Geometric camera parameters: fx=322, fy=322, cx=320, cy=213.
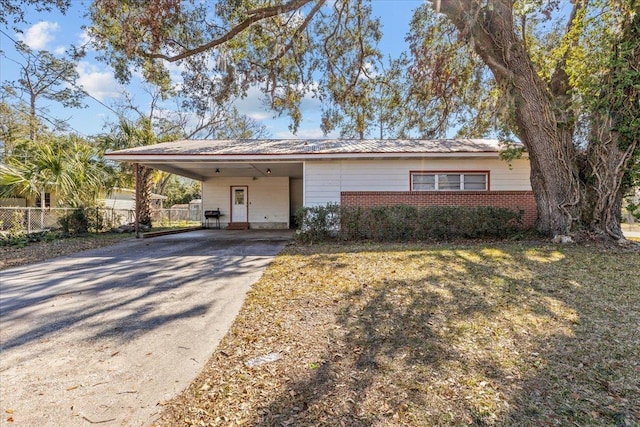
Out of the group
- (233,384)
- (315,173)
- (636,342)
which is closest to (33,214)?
(315,173)

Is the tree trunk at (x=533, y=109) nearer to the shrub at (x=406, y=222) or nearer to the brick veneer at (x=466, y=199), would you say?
the shrub at (x=406, y=222)

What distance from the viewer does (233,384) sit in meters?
2.31

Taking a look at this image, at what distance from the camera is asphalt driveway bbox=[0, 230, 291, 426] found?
83.6 inches

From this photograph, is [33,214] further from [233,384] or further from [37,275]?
[233,384]

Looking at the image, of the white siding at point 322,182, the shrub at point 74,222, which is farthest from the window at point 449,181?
the shrub at point 74,222

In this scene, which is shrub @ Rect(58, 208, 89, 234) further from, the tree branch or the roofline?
the tree branch

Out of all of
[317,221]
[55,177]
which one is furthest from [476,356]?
[55,177]

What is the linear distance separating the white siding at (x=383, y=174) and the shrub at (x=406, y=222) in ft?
4.81

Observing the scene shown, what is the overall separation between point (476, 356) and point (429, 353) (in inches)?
14.5

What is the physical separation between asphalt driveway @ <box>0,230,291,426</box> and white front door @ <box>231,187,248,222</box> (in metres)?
10.0

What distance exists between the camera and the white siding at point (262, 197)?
1616 centimetres

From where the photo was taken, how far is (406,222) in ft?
29.1

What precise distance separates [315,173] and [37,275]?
7145 millimetres

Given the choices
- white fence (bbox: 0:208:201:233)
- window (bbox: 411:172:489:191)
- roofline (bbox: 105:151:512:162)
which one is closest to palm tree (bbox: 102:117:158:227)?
white fence (bbox: 0:208:201:233)
